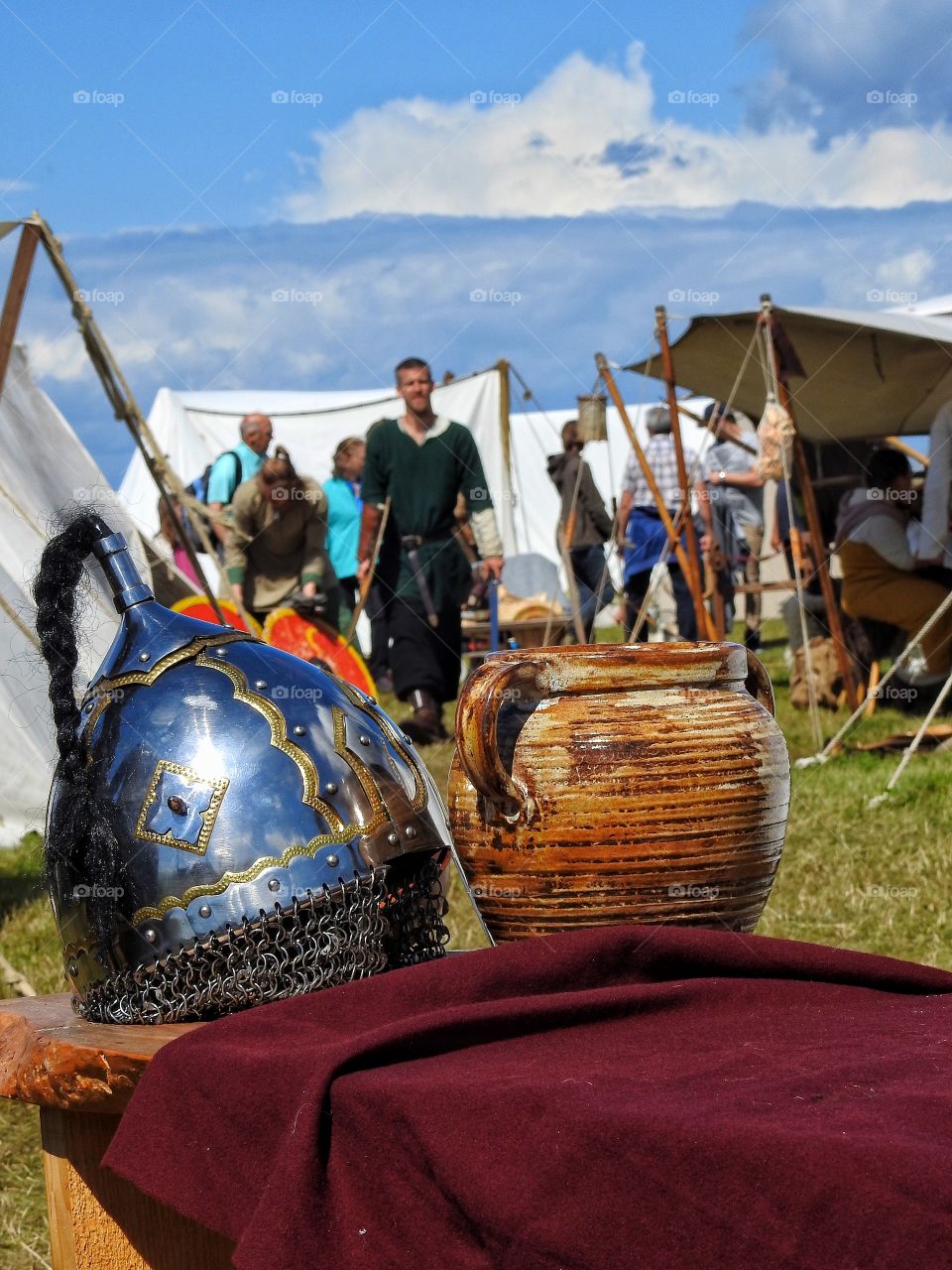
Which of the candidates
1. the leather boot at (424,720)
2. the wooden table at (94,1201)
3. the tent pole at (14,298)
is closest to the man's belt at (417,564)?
the leather boot at (424,720)

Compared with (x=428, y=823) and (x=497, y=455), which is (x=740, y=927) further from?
(x=497, y=455)

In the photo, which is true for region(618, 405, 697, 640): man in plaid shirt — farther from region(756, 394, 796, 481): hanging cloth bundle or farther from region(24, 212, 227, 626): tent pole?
region(24, 212, 227, 626): tent pole

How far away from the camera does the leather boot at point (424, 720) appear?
747 cm

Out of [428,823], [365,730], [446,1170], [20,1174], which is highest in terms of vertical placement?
[365,730]

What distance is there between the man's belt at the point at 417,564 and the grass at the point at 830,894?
1.42m

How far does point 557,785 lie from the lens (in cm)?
157

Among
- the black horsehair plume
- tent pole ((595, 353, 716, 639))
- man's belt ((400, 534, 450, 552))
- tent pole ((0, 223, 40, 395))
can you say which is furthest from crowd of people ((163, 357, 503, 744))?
the black horsehair plume

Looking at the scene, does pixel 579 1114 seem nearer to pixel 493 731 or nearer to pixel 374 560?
pixel 493 731

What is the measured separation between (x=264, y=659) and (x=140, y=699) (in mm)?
152

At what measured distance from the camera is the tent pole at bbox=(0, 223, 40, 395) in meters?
4.40

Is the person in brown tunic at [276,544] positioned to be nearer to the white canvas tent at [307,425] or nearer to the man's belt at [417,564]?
the man's belt at [417,564]

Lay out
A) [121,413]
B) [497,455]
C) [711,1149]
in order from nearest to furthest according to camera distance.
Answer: [711,1149], [121,413], [497,455]

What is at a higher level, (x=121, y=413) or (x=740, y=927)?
(x=121, y=413)

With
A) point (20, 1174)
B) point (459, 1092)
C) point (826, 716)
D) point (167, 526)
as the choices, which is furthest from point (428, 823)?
point (167, 526)
